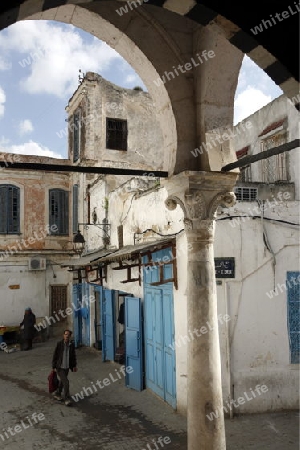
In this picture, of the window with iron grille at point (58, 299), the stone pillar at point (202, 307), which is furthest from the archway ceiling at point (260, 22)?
the window with iron grille at point (58, 299)

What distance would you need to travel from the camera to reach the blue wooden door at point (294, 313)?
8.22 meters

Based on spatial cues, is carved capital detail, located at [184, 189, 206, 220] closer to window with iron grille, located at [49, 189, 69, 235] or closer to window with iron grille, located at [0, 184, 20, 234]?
window with iron grille, located at [0, 184, 20, 234]

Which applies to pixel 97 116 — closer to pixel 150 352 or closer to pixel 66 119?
pixel 66 119

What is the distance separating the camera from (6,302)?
688 inches

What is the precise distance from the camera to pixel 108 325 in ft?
39.7

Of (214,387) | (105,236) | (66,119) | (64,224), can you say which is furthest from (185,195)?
(66,119)

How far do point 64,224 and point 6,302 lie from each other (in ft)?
13.7

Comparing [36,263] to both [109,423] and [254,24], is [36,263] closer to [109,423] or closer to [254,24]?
[109,423]

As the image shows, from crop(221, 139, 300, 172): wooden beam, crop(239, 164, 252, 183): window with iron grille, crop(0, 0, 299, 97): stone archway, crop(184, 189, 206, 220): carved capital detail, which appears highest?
crop(239, 164, 252, 183): window with iron grille

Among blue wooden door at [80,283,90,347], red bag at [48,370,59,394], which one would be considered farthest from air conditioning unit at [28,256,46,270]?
red bag at [48,370,59,394]

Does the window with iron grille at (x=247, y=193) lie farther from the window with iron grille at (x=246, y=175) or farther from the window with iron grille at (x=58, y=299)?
the window with iron grille at (x=58, y=299)

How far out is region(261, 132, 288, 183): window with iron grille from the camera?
1105 cm

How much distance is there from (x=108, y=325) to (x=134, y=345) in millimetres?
2489

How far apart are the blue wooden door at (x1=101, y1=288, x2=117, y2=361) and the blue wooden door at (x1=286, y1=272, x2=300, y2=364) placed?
5357mm
